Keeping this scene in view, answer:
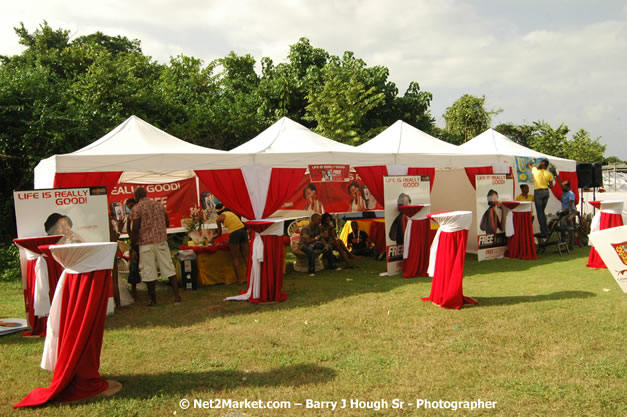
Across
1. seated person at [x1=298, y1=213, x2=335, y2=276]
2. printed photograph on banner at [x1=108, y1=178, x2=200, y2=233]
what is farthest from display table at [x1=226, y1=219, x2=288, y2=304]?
printed photograph on banner at [x1=108, y1=178, x2=200, y2=233]

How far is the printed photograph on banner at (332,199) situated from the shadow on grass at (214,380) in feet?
22.4

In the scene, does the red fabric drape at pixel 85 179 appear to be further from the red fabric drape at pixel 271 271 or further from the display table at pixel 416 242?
the display table at pixel 416 242

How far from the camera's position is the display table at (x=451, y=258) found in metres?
5.71

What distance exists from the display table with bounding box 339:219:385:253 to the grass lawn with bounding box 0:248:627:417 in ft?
10.9

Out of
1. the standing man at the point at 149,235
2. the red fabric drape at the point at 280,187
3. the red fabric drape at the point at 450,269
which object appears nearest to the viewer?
the red fabric drape at the point at 450,269

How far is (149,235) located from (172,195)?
4.21m

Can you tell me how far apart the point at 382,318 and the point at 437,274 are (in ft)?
3.26

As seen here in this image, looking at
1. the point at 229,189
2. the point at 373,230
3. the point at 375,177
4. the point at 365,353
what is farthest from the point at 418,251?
the point at 365,353

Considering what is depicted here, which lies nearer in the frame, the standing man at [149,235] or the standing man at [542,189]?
the standing man at [149,235]

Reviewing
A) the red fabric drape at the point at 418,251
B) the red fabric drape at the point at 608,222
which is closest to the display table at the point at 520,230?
the red fabric drape at the point at 608,222

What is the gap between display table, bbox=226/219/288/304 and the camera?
650 centimetres

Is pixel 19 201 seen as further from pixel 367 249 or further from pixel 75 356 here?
pixel 367 249

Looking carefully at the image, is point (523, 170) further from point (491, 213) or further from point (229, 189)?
point (229, 189)

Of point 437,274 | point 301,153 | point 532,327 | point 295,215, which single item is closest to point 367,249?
point 295,215
